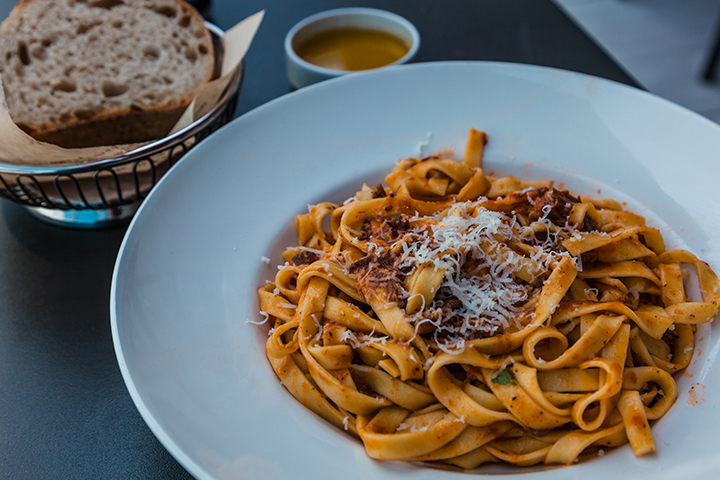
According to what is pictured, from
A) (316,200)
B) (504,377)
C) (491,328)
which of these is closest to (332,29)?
(316,200)

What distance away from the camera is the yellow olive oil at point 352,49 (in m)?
3.14

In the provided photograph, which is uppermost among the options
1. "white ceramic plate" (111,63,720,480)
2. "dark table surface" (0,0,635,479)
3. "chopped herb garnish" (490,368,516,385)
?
"white ceramic plate" (111,63,720,480)

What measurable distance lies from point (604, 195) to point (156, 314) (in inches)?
79.0

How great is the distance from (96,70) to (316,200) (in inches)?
56.3

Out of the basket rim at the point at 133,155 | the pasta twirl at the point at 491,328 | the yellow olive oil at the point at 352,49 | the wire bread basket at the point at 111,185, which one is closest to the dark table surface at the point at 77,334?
the wire bread basket at the point at 111,185

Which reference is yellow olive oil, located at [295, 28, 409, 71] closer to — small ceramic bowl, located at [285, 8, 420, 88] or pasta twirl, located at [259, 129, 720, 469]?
small ceramic bowl, located at [285, 8, 420, 88]

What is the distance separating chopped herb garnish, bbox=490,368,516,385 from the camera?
1.92 m

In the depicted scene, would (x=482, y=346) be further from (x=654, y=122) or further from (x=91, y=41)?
(x=91, y=41)

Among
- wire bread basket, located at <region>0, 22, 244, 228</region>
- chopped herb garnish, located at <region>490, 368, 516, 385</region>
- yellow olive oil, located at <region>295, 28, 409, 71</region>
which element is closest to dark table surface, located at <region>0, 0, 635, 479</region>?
wire bread basket, located at <region>0, 22, 244, 228</region>

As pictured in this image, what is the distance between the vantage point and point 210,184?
2418mm

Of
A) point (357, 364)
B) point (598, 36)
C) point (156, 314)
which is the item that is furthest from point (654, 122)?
point (598, 36)

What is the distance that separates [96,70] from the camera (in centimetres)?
294

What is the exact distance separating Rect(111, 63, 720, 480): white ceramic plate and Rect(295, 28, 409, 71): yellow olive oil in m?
0.37

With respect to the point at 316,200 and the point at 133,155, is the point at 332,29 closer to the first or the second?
the point at 316,200
